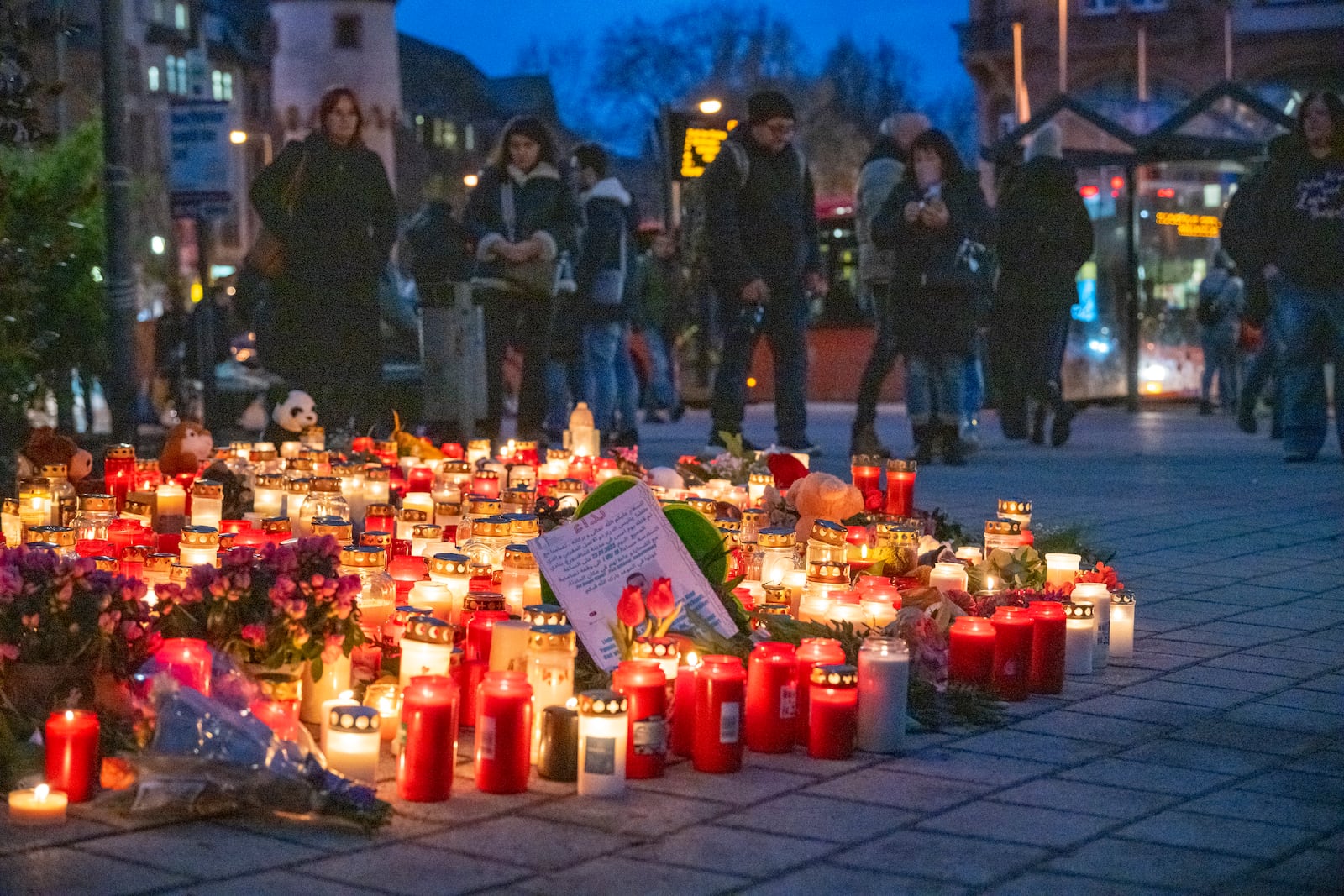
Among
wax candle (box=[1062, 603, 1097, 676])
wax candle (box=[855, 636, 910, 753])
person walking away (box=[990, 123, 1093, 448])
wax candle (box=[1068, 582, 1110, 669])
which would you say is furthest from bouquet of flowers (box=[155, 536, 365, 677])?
person walking away (box=[990, 123, 1093, 448])

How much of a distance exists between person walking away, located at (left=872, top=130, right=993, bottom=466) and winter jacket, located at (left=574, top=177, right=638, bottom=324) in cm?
210

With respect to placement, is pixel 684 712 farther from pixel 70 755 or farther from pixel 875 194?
pixel 875 194

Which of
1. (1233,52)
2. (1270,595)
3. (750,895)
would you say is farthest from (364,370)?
(1233,52)

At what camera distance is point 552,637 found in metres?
4.78

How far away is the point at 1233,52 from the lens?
41.4 m

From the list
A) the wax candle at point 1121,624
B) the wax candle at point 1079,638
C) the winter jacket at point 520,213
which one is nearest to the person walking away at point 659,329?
the winter jacket at point 520,213

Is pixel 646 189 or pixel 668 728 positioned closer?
pixel 668 728

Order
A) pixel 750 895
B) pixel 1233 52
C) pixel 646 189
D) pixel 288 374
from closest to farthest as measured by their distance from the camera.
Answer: pixel 750 895, pixel 288 374, pixel 1233 52, pixel 646 189

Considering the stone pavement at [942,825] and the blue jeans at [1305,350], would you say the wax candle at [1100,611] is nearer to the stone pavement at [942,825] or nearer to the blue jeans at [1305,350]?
the stone pavement at [942,825]

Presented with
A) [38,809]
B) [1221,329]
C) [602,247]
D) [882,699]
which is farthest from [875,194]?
[38,809]

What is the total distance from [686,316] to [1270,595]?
13.5 meters

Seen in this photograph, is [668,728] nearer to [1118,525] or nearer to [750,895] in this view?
[750,895]

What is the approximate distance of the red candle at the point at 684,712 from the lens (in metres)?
4.76

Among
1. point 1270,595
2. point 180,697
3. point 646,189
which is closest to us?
point 180,697
